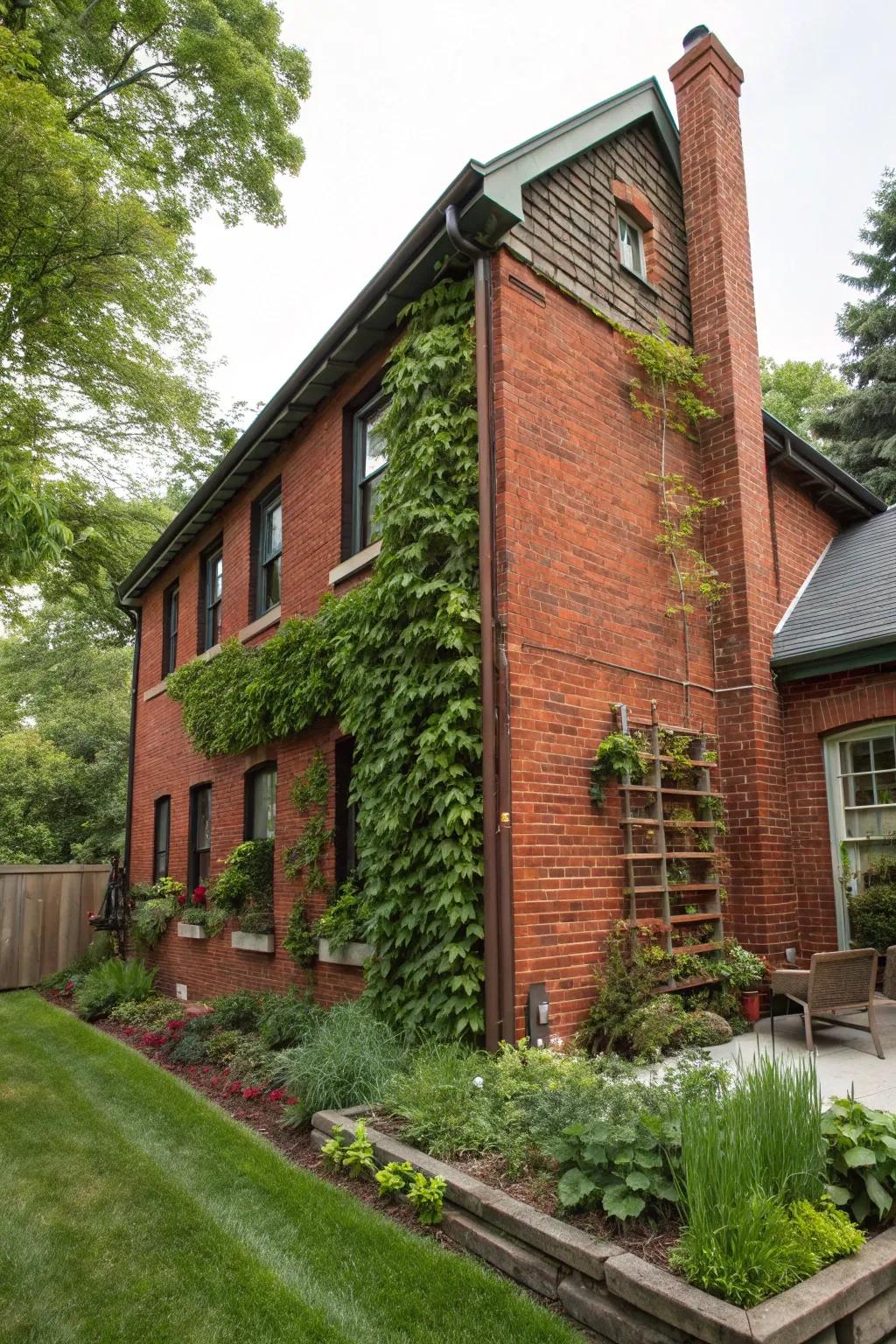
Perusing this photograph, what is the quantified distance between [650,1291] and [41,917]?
548 inches

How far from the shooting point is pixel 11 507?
5023 mm

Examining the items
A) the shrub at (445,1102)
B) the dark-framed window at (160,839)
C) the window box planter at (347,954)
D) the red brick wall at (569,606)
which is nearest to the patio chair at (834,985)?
the red brick wall at (569,606)

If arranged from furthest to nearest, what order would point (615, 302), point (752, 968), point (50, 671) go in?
1. point (50, 671)
2. point (615, 302)
3. point (752, 968)

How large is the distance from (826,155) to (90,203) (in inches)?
477

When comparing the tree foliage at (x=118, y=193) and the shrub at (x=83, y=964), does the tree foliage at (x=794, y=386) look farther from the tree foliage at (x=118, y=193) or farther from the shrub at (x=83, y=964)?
Result: the shrub at (x=83, y=964)

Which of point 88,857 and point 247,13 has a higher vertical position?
point 247,13

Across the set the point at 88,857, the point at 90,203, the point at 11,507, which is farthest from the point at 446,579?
the point at 88,857

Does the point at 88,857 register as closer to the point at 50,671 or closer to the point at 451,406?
the point at 50,671

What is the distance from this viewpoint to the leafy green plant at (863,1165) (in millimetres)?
3557

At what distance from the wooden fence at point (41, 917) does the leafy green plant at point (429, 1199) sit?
12364 millimetres

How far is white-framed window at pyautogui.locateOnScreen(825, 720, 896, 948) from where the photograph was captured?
8.17m

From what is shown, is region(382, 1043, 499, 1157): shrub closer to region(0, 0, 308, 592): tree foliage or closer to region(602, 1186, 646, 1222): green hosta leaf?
region(602, 1186, 646, 1222): green hosta leaf

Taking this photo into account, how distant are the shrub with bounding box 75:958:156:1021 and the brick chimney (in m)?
7.47

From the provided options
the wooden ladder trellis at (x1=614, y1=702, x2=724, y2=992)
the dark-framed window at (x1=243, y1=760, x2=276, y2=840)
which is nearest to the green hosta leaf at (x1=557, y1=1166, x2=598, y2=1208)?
the wooden ladder trellis at (x1=614, y1=702, x2=724, y2=992)
